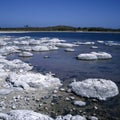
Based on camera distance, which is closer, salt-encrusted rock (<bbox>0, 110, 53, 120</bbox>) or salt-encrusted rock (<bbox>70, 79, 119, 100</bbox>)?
salt-encrusted rock (<bbox>0, 110, 53, 120</bbox>)

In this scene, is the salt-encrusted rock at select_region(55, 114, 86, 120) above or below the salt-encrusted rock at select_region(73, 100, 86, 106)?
above

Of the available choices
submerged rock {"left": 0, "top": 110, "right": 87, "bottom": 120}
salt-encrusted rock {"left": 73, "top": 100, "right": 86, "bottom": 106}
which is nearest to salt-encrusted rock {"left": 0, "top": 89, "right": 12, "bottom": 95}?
submerged rock {"left": 0, "top": 110, "right": 87, "bottom": 120}

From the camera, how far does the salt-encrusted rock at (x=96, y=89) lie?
386 inches

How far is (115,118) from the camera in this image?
785 centimetres

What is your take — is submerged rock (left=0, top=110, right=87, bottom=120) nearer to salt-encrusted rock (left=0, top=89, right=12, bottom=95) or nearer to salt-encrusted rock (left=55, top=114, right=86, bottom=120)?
salt-encrusted rock (left=55, top=114, right=86, bottom=120)

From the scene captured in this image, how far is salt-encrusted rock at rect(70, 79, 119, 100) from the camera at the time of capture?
32.2ft

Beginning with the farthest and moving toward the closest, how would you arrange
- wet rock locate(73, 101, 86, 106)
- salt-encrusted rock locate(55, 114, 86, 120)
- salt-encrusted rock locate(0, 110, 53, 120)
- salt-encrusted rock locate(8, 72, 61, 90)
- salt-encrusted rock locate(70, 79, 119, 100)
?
Answer: 1. salt-encrusted rock locate(8, 72, 61, 90)
2. salt-encrusted rock locate(70, 79, 119, 100)
3. wet rock locate(73, 101, 86, 106)
4. salt-encrusted rock locate(55, 114, 86, 120)
5. salt-encrusted rock locate(0, 110, 53, 120)

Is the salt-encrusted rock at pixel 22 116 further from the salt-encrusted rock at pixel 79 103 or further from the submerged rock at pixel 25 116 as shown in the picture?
the salt-encrusted rock at pixel 79 103

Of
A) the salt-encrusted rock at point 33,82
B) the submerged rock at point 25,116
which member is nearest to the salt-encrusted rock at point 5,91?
the salt-encrusted rock at point 33,82

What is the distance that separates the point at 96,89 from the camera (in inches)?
394

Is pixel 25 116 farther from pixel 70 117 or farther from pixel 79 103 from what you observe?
pixel 79 103

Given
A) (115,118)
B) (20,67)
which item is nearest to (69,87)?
(115,118)

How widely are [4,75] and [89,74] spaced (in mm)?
5071

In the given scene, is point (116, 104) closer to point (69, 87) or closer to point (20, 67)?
point (69, 87)
